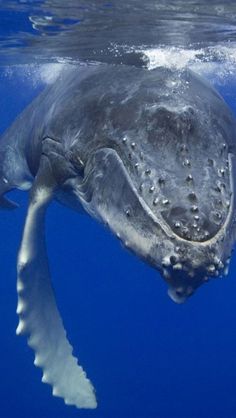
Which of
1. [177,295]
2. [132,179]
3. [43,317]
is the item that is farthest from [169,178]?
[43,317]

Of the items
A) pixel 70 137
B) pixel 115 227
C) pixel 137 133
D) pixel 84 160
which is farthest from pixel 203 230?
pixel 70 137

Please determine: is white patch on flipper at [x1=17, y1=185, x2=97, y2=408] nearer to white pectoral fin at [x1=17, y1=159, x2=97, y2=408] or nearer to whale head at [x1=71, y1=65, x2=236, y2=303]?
white pectoral fin at [x1=17, y1=159, x2=97, y2=408]

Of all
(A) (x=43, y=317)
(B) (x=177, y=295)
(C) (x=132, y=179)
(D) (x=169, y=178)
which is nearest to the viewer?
(B) (x=177, y=295)

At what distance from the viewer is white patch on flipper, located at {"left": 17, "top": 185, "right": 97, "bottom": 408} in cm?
816

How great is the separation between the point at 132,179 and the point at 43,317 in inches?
124

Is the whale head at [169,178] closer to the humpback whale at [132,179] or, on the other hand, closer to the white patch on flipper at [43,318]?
the humpback whale at [132,179]

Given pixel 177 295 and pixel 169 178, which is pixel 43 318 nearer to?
pixel 177 295

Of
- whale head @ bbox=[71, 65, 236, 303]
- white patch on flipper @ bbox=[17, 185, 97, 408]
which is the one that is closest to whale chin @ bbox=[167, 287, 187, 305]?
whale head @ bbox=[71, 65, 236, 303]

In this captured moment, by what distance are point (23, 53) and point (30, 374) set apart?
98.3ft

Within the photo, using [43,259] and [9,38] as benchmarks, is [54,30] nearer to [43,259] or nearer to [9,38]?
[9,38]

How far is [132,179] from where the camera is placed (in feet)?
21.4

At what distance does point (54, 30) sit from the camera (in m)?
16.2

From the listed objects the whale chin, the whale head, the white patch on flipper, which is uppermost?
the whale head

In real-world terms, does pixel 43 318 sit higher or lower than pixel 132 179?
Answer: lower
